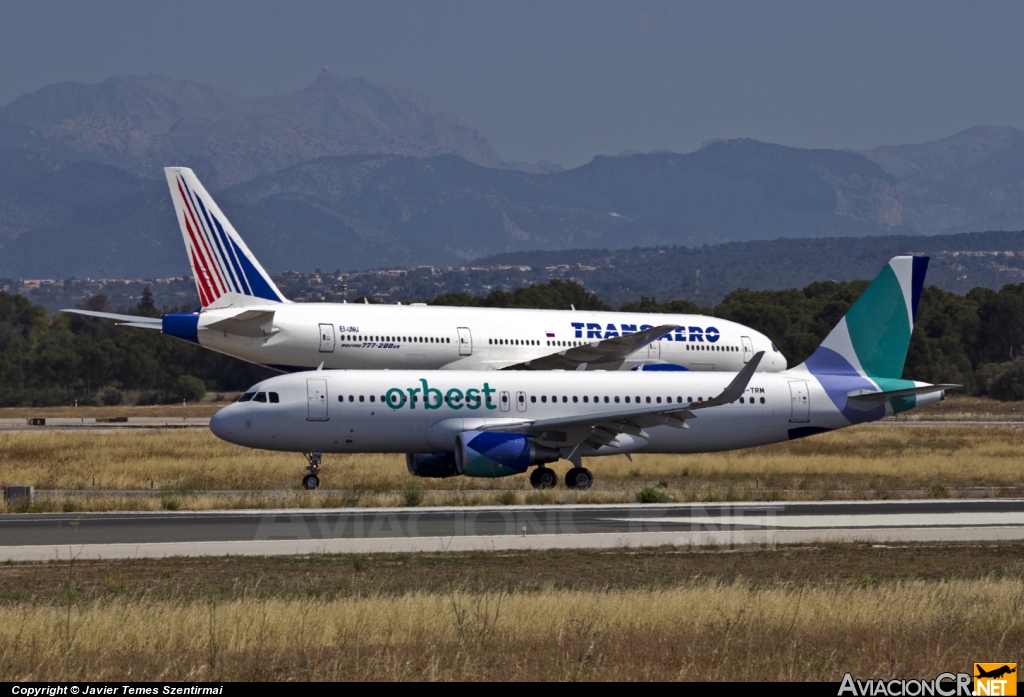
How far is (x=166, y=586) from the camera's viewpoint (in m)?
19.0

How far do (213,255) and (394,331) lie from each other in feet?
24.9

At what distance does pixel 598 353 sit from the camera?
5075 centimetres

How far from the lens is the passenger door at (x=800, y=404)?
134ft

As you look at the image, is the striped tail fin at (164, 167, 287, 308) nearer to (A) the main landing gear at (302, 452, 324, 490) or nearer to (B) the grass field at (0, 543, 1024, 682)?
(A) the main landing gear at (302, 452, 324, 490)

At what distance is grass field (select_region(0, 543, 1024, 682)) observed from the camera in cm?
1355

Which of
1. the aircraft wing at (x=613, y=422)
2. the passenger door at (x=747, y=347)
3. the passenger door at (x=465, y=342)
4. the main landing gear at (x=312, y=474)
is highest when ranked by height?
the passenger door at (x=465, y=342)

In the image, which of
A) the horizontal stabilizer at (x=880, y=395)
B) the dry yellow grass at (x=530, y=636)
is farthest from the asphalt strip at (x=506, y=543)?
the horizontal stabilizer at (x=880, y=395)

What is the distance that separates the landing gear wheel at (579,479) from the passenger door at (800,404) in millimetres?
7192

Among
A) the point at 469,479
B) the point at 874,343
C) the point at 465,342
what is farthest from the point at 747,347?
the point at 469,479

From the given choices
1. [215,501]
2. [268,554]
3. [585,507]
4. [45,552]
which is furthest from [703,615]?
[215,501]

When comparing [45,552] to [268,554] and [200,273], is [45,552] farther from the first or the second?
[200,273]

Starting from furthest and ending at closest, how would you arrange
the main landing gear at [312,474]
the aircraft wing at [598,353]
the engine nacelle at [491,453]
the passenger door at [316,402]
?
the aircraft wing at [598,353]
the passenger door at [316,402]
the main landing gear at [312,474]
the engine nacelle at [491,453]

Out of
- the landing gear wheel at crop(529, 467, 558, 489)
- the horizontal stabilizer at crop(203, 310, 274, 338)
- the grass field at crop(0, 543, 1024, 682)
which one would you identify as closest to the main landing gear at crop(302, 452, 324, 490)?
the landing gear wheel at crop(529, 467, 558, 489)

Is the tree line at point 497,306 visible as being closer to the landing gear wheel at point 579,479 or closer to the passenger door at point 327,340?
the passenger door at point 327,340
